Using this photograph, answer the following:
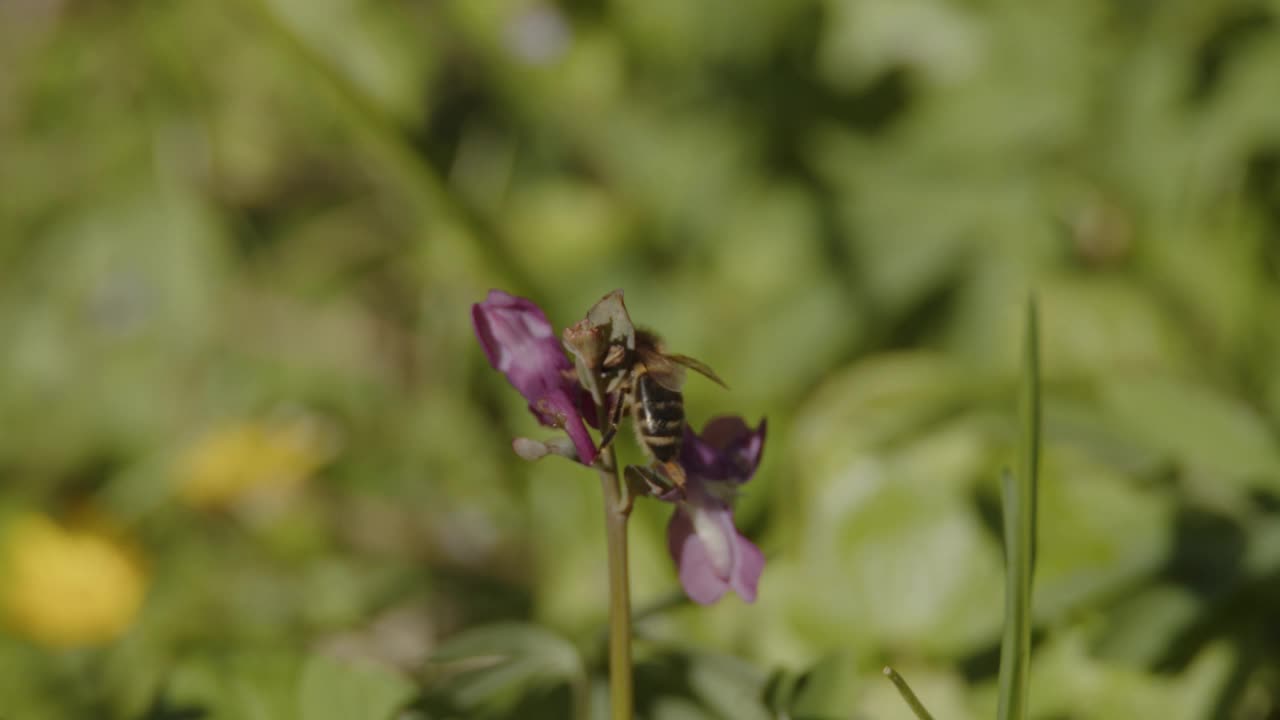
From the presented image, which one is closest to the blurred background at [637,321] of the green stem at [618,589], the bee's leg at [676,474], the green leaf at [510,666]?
the green leaf at [510,666]

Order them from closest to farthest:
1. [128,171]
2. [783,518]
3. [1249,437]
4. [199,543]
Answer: [1249,437], [783,518], [199,543], [128,171]

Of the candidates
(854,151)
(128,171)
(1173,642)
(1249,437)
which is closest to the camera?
(1173,642)

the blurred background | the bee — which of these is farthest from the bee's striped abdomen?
the blurred background

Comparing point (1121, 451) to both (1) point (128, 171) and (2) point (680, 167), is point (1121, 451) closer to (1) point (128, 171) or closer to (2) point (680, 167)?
(2) point (680, 167)

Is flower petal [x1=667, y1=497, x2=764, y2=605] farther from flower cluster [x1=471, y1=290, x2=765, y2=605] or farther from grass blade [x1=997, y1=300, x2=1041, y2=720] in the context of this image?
grass blade [x1=997, y1=300, x2=1041, y2=720]

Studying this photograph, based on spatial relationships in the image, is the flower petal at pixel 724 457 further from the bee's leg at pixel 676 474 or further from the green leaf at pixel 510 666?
the green leaf at pixel 510 666

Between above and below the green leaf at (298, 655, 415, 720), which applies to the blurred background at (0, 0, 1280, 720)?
above

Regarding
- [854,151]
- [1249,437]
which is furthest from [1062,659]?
[854,151]
